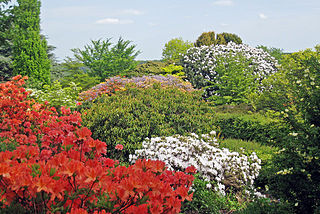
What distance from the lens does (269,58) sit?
1777cm

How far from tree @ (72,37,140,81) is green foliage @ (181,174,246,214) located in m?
13.2

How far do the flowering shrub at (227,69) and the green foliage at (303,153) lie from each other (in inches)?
327

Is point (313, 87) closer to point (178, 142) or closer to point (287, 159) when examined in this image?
point (287, 159)

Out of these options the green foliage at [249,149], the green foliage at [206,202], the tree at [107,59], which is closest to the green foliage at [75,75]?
the tree at [107,59]

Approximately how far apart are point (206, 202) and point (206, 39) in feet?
56.2

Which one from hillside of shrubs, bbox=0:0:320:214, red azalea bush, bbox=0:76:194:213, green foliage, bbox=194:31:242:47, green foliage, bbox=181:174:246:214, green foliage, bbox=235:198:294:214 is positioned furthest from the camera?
green foliage, bbox=194:31:242:47

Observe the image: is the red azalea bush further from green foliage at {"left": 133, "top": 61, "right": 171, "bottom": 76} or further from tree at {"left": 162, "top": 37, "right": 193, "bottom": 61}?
tree at {"left": 162, "top": 37, "right": 193, "bottom": 61}

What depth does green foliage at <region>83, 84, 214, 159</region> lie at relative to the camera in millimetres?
5659

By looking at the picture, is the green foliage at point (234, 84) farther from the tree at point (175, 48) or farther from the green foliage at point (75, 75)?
the tree at point (175, 48)

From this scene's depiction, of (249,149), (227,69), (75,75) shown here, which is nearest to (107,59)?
(75,75)

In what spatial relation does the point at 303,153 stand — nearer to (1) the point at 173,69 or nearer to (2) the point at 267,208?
(2) the point at 267,208

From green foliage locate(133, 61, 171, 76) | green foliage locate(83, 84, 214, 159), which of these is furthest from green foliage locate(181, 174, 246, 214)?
green foliage locate(133, 61, 171, 76)

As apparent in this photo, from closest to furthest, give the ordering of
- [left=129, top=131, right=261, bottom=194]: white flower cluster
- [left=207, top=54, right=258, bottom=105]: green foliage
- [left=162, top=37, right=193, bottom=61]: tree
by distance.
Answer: [left=129, top=131, right=261, bottom=194]: white flower cluster → [left=207, top=54, right=258, bottom=105]: green foliage → [left=162, top=37, right=193, bottom=61]: tree

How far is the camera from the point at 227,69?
13.7 meters
